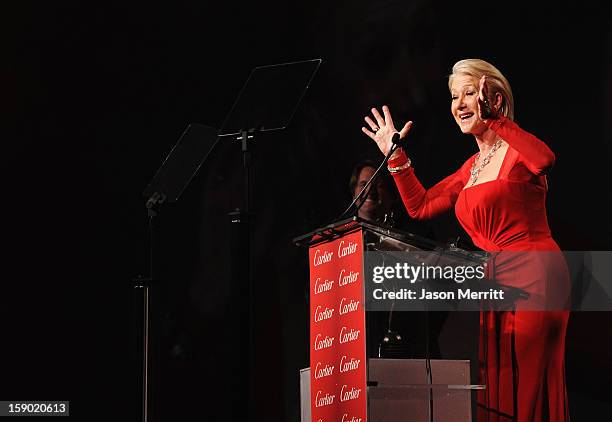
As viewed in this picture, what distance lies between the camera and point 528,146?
199 inches

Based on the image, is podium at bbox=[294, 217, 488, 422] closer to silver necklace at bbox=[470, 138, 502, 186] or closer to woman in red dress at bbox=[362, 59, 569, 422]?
woman in red dress at bbox=[362, 59, 569, 422]

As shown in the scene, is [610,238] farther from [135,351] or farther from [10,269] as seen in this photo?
[10,269]

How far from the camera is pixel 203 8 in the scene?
619cm

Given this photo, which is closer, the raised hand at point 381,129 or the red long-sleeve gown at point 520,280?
the red long-sleeve gown at point 520,280

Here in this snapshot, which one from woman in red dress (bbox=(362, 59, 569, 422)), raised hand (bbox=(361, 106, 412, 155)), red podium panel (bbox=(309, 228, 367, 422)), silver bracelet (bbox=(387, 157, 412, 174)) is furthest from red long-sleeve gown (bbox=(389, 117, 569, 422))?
red podium panel (bbox=(309, 228, 367, 422))

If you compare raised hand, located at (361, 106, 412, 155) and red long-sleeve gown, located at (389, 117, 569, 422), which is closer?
red long-sleeve gown, located at (389, 117, 569, 422)

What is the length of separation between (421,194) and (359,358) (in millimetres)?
1642

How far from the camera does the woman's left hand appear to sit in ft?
17.1

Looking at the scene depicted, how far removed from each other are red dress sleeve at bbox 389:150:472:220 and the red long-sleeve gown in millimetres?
69

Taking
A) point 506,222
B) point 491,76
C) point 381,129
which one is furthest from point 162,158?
point 506,222

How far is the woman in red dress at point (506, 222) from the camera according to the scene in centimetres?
466

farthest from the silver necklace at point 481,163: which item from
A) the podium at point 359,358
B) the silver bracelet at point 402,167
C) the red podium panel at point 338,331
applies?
the red podium panel at point 338,331

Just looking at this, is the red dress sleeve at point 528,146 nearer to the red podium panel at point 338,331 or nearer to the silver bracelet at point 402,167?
the silver bracelet at point 402,167

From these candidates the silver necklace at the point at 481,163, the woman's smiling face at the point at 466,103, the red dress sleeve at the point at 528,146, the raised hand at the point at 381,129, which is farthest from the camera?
the raised hand at the point at 381,129
